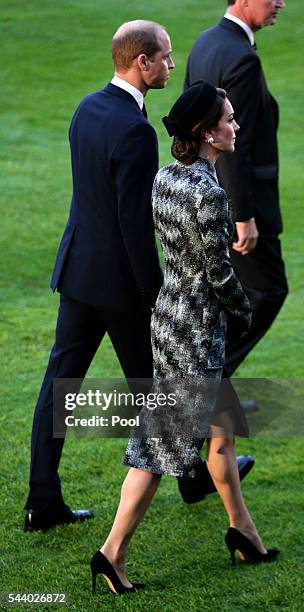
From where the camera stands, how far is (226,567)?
421cm

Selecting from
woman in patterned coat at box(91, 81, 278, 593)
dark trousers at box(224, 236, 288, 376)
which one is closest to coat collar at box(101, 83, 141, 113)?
woman in patterned coat at box(91, 81, 278, 593)

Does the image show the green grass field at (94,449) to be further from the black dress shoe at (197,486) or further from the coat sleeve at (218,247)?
the coat sleeve at (218,247)

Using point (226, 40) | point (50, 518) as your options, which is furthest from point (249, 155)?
point (50, 518)

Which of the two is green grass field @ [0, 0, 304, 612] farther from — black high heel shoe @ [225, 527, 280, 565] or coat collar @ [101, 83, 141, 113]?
coat collar @ [101, 83, 141, 113]

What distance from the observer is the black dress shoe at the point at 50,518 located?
178 inches

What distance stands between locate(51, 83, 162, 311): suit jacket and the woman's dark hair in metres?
0.29

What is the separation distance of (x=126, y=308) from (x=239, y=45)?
1616 millimetres

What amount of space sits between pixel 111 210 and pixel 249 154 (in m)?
1.27

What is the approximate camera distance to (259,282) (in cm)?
557

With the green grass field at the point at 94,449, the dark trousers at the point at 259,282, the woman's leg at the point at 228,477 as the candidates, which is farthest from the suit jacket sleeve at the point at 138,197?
the dark trousers at the point at 259,282

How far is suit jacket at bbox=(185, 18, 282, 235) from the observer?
17.1 feet

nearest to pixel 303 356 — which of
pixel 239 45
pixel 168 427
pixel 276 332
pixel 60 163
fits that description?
pixel 276 332

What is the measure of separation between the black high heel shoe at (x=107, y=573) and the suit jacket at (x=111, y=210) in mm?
900

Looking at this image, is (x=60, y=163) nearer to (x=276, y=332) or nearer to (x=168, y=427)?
(x=276, y=332)
